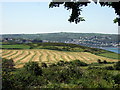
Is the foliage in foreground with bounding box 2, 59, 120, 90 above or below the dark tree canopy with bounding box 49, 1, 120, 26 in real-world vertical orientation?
below

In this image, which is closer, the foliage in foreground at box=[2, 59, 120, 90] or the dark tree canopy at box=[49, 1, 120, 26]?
the dark tree canopy at box=[49, 1, 120, 26]

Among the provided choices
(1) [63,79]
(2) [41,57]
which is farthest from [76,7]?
(2) [41,57]

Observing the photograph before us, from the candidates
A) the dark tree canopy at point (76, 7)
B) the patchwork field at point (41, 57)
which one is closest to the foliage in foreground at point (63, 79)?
the dark tree canopy at point (76, 7)

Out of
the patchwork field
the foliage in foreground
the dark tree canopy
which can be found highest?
the dark tree canopy

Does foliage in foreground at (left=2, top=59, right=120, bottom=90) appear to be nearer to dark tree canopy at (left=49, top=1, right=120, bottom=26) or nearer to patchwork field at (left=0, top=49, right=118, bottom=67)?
dark tree canopy at (left=49, top=1, right=120, bottom=26)

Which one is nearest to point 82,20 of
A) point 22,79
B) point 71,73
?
point 22,79

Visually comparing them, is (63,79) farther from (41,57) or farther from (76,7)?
(41,57)

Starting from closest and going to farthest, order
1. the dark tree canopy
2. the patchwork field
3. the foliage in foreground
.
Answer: the dark tree canopy < the foliage in foreground < the patchwork field

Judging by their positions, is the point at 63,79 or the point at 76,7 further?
the point at 63,79

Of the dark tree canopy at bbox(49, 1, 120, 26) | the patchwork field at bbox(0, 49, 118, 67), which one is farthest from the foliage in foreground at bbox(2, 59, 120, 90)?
the patchwork field at bbox(0, 49, 118, 67)

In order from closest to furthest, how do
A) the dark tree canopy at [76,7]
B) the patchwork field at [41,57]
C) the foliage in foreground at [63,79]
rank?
the dark tree canopy at [76,7]
the foliage in foreground at [63,79]
the patchwork field at [41,57]

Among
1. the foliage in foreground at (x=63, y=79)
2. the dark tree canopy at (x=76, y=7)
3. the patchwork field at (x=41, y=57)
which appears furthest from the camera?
the patchwork field at (x=41, y=57)

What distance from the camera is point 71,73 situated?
2844 centimetres

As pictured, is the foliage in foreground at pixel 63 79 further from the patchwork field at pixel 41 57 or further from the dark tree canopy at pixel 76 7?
the patchwork field at pixel 41 57
